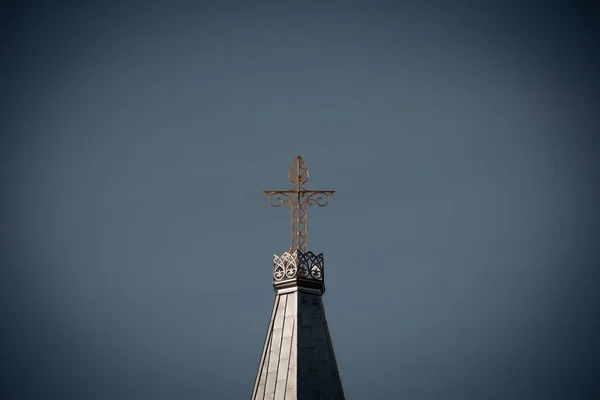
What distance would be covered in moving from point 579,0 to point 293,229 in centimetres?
7165

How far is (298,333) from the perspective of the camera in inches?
1743

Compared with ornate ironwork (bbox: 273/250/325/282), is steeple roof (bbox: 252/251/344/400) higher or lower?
lower

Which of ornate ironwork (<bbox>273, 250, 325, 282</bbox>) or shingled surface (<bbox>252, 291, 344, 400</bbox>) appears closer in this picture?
shingled surface (<bbox>252, 291, 344, 400</bbox>)

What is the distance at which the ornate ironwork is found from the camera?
152 feet

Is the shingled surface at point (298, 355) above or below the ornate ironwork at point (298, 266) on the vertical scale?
below

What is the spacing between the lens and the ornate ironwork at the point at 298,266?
46250 mm

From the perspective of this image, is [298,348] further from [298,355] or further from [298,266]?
[298,266]

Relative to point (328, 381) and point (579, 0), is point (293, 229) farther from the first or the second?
point (579, 0)

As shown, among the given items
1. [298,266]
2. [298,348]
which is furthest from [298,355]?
[298,266]

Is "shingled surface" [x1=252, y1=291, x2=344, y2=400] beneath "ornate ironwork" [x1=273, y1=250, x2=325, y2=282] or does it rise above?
beneath

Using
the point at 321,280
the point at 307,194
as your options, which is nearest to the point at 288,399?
the point at 321,280

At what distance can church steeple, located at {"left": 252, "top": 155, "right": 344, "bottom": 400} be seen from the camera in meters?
42.7

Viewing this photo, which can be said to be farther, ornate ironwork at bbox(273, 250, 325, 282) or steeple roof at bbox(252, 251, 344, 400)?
ornate ironwork at bbox(273, 250, 325, 282)

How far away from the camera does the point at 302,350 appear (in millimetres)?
43719
